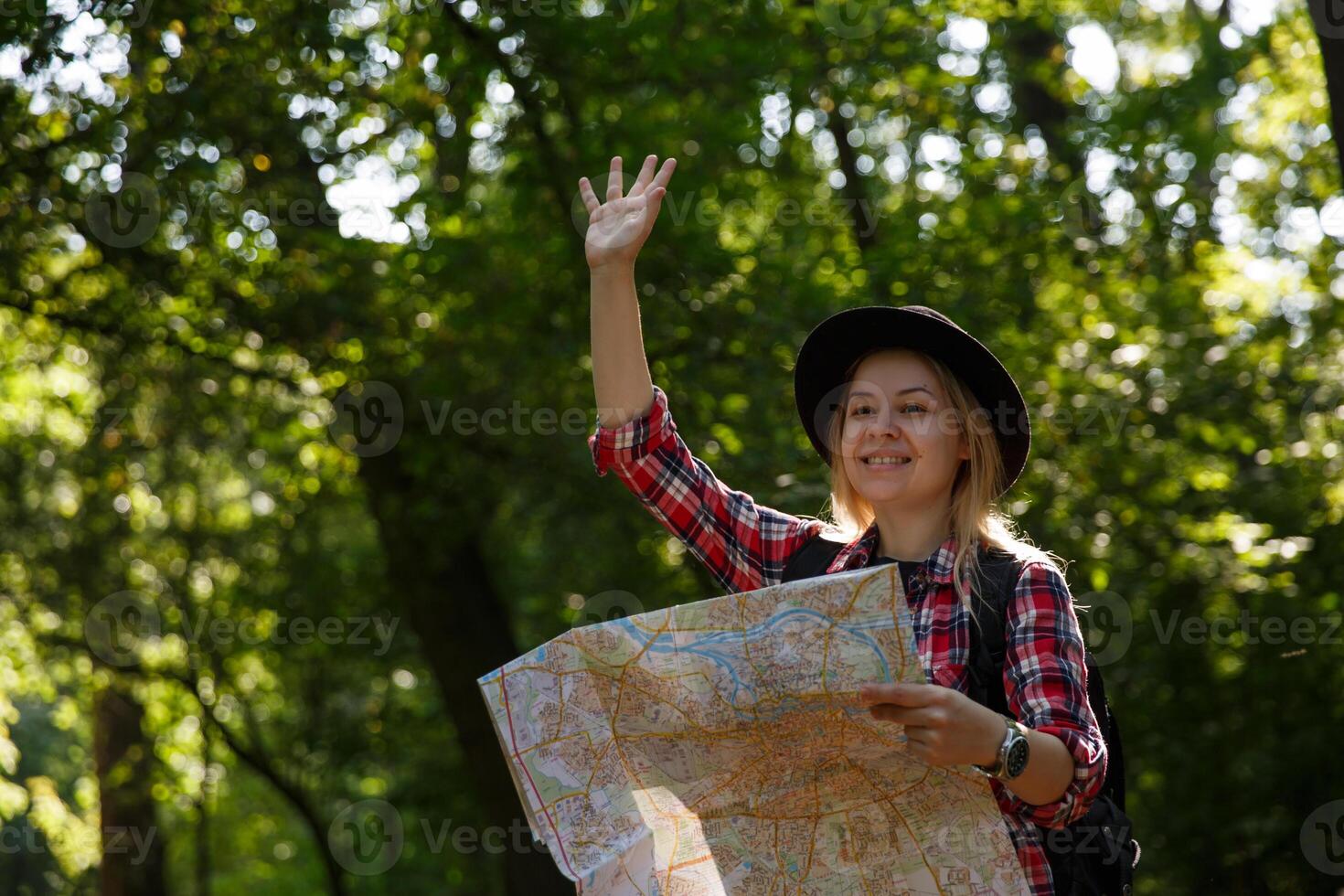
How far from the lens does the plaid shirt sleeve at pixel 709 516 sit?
9.45 ft

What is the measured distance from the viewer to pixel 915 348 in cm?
284

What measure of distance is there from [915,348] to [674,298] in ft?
18.6

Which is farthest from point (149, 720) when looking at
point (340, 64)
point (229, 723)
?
point (340, 64)

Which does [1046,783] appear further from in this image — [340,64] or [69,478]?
[69,478]

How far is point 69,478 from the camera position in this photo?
12.4 m

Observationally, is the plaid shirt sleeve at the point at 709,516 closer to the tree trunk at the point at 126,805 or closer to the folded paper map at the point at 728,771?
the folded paper map at the point at 728,771

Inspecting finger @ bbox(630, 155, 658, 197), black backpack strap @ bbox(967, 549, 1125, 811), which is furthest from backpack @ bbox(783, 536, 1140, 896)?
finger @ bbox(630, 155, 658, 197)

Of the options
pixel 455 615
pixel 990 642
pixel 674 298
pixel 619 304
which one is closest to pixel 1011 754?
pixel 990 642

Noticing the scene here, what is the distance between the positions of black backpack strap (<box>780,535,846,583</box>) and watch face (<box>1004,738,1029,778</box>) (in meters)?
0.73

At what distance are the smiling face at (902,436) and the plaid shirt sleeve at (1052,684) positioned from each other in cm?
31

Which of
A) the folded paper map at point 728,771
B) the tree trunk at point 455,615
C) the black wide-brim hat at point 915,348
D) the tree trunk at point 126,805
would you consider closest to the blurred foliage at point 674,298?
the tree trunk at point 455,615

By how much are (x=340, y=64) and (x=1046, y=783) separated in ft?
24.7

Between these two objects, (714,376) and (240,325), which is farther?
(240,325)

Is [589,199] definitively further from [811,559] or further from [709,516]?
[811,559]
